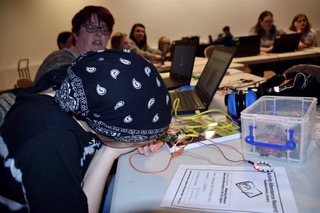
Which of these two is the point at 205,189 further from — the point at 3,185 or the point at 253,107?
the point at 3,185

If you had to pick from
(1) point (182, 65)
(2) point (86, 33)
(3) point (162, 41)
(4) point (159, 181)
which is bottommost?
(4) point (159, 181)

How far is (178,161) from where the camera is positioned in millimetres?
767

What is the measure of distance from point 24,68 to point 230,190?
592cm

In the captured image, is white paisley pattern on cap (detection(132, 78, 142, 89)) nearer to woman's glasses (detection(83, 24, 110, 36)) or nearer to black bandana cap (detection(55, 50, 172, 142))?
Result: black bandana cap (detection(55, 50, 172, 142))

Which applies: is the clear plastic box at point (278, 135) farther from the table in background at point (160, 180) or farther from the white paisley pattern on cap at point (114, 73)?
the white paisley pattern on cap at point (114, 73)

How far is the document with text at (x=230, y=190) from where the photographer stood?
543 millimetres

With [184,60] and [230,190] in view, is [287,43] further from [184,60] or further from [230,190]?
[230,190]

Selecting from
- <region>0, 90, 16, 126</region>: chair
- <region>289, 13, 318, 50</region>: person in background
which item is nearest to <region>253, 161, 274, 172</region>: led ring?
<region>0, 90, 16, 126</region>: chair

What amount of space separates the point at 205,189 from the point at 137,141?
0.22 metres

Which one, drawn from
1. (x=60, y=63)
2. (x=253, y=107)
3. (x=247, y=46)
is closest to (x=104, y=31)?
(x=60, y=63)

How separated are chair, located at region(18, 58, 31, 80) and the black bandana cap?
557 cm

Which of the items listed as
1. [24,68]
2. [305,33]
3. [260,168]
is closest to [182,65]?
[260,168]

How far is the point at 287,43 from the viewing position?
3455mm

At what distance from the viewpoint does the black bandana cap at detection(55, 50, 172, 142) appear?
55 cm
